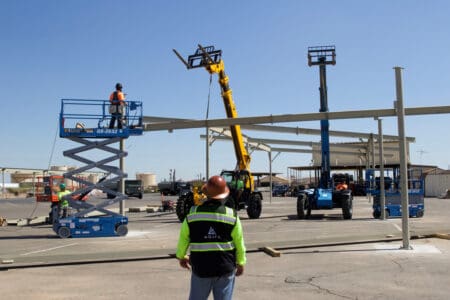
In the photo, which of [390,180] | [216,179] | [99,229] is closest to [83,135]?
[99,229]

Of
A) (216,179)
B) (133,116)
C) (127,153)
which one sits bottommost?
(216,179)

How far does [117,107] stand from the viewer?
16.8 metres

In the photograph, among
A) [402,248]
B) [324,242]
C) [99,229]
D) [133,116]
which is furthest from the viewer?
[133,116]

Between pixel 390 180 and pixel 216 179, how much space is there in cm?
2102

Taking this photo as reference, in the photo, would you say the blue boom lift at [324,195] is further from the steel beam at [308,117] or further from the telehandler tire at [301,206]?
the steel beam at [308,117]

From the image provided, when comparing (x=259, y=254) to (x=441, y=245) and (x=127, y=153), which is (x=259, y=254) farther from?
(x=127, y=153)

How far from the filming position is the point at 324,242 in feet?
41.4

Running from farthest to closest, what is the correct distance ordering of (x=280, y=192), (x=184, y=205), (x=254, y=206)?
(x=280, y=192) → (x=254, y=206) → (x=184, y=205)

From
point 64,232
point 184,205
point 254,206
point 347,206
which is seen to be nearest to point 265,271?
point 64,232

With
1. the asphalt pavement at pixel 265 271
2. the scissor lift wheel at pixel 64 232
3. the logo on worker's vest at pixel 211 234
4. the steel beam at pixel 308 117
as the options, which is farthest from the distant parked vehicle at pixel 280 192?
the logo on worker's vest at pixel 211 234

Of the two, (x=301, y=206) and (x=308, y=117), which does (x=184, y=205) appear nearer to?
(x=301, y=206)

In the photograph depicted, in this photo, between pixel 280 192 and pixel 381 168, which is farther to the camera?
pixel 280 192

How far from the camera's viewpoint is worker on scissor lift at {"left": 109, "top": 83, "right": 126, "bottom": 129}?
16.8 meters

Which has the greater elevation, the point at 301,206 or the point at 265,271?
the point at 301,206
